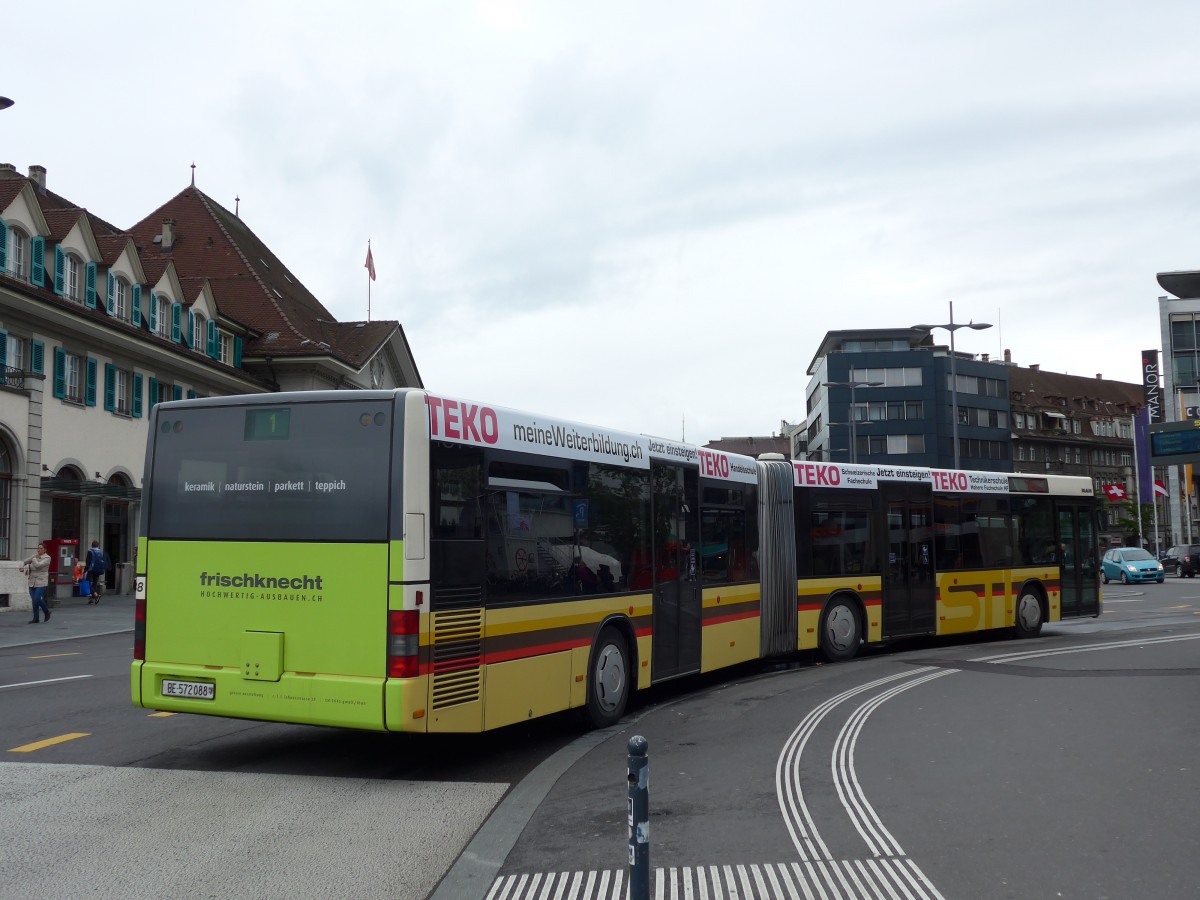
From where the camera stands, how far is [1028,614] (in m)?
19.0

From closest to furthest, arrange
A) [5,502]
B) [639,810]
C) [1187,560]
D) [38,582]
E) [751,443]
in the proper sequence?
1. [639,810]
2. [38,582]
3. [5,502]
4. [1187,560]
5. [751,443]

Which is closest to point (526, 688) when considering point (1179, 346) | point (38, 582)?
point (38, 582)

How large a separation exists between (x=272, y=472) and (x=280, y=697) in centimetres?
159

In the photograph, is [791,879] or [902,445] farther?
[902,445]

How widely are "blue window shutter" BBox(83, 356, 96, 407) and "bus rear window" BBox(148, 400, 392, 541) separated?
92.4 feet

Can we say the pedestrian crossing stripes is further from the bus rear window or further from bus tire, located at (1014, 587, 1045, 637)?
bus tire, located at (1014, 587, 1045, 637)

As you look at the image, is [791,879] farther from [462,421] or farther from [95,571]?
[95,571]

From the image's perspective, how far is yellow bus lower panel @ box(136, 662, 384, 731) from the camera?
304 inches

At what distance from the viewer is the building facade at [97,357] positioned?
3088cm

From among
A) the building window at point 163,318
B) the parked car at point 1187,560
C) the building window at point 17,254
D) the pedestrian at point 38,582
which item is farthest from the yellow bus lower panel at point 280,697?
the parked car at point 1187,560

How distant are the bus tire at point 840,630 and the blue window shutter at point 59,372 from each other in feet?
82.3

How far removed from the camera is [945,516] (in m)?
17.4

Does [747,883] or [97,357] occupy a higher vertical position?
[97,357]

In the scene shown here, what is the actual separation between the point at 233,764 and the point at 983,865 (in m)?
5.45
